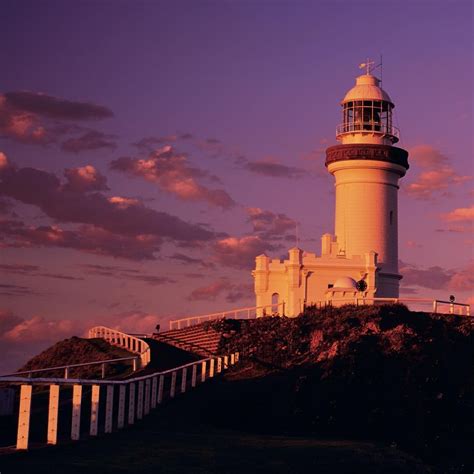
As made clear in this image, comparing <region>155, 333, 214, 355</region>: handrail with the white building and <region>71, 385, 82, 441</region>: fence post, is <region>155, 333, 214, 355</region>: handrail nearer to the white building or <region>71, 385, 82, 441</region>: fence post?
the white building

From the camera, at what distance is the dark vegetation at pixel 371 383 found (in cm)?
3522

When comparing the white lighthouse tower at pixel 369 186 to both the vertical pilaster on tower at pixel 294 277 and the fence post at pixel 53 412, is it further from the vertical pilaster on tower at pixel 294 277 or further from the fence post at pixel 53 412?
the fence post at pixel 53 412

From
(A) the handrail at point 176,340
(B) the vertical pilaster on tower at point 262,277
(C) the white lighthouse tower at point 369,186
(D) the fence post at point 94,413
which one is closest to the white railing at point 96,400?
(D) the fence post at point 94,413

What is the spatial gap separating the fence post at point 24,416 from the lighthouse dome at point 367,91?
2130 inches

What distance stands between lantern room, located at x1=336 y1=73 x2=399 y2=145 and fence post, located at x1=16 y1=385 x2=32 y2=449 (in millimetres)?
52312

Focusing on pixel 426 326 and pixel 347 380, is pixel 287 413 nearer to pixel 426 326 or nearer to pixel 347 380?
pixel 347 380

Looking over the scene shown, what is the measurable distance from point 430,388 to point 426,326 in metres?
9.37

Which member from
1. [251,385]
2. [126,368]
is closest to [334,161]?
[126,368]

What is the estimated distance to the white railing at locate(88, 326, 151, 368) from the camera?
49500 millimetres

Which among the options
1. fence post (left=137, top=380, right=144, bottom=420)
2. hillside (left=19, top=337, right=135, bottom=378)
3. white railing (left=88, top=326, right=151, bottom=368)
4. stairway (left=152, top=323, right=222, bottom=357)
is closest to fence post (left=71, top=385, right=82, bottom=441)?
fence post (left=137, top=380, right=144, bottom=420)

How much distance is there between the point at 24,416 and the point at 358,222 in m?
51.1

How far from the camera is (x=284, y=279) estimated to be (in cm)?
6738

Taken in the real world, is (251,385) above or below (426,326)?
below

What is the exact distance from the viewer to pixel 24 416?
1967 cm
